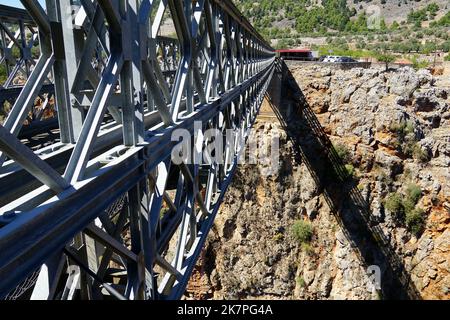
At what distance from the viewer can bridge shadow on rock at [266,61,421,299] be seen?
18.1 m

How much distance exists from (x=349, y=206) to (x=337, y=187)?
47.6 inches

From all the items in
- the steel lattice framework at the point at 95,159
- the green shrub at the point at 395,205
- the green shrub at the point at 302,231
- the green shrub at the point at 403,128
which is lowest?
the green shrub at the point at 302,231

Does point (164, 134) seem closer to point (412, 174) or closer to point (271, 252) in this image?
point (271, 252)

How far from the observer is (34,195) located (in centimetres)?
146

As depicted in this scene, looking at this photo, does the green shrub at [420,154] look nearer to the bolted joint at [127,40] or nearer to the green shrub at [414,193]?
the green shrub at [414,193]

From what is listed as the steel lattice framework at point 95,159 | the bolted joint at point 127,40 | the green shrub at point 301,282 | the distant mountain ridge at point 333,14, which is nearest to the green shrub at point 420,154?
the green shrub at point 301,282

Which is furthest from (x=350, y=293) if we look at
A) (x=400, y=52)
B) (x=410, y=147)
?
(x=400, y=52)

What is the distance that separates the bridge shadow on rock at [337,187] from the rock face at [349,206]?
0.06 metres

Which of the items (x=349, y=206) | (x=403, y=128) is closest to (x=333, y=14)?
(x=403, y=128)

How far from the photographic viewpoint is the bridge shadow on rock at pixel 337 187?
1814cm

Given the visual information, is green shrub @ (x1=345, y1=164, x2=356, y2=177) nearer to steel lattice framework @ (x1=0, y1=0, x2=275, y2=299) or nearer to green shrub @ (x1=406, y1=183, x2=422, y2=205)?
green shrub @ (x1=406, y1=183, x2=422, y2=205)

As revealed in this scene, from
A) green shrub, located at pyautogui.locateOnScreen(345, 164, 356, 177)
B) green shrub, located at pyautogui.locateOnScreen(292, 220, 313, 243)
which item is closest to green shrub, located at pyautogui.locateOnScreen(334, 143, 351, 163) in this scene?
green shrub, located at pyautogui.locateOnScreen(345, 164, 356, 177)

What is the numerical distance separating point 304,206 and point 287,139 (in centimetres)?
395

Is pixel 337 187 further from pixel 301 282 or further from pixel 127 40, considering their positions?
pixel 127 40
